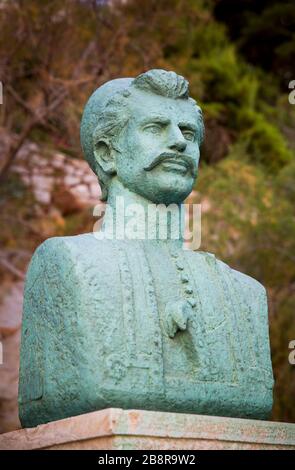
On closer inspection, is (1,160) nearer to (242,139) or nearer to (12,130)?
(12,130)

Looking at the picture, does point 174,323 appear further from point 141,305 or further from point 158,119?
point 158,119

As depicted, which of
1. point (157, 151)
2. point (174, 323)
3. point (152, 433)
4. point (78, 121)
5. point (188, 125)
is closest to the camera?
point (152, 433)

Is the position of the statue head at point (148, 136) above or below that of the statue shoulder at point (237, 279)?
above

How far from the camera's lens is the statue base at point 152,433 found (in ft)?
13.8

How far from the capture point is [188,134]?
5.09m

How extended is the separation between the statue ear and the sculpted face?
0.14 feet

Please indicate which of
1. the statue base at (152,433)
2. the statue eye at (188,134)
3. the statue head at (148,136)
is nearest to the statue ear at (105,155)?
the statue head at (148,136)

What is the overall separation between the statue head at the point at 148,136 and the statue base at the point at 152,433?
1.16 metres

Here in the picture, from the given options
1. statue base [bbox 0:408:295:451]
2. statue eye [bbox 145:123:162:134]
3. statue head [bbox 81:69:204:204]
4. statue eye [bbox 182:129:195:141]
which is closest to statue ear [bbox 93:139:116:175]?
statue head [bbox 81:69:204:204]

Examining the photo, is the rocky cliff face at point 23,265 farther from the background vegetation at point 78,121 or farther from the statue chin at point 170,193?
the statue chin at point 170,193

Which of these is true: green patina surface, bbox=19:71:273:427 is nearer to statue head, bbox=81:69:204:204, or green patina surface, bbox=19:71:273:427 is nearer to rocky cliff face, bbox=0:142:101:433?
statue head, bbox=81:69:204:204

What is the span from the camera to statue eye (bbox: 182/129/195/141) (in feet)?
16.6

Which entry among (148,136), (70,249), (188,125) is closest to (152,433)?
(70,249)

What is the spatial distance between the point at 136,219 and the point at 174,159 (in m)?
0.34
